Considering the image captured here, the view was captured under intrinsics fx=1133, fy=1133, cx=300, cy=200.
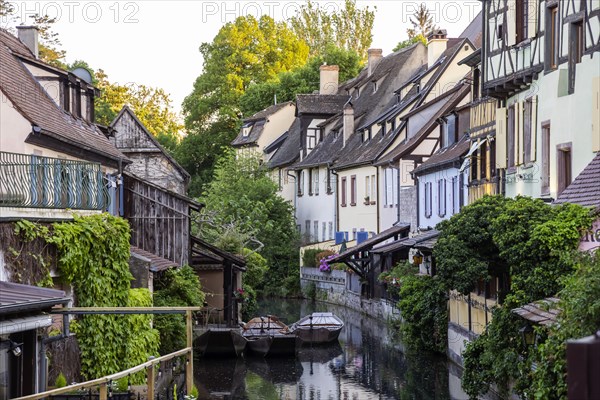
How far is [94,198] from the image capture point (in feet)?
69.7

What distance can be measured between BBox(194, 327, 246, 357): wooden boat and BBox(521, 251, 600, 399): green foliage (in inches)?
720

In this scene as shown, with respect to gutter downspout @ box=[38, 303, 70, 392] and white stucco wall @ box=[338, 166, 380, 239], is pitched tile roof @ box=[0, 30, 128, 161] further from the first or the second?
white stucco wall @ box=[338, 166, 380, 239]

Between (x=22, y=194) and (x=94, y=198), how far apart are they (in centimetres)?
358

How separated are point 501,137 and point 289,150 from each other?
39480 mm

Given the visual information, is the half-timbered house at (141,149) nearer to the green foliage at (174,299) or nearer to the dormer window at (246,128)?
the green foliage at (174,299)

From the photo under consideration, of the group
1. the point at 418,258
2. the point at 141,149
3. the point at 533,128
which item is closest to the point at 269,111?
the point at 141,149

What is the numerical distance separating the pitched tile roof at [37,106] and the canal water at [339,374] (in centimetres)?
639

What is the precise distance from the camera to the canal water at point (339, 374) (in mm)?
25906

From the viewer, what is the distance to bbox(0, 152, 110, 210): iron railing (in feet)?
57.0

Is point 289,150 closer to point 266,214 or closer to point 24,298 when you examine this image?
point 266,214

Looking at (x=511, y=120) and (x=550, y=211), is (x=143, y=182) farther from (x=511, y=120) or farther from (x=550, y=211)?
(x=550, y=211)

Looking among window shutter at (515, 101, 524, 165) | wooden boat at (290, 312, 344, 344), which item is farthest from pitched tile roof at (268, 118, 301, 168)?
window shutter at (515, 101, 524, 165)

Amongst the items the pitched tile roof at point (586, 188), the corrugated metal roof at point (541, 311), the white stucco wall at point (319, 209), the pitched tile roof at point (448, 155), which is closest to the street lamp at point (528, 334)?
the corrugated metal roof at point (541, 311)

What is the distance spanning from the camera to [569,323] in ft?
45.3
